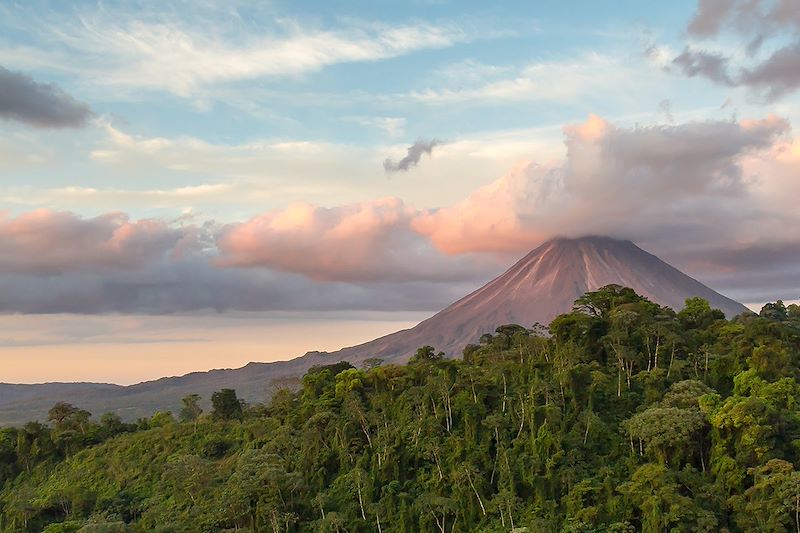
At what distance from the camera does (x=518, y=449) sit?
1875 inches

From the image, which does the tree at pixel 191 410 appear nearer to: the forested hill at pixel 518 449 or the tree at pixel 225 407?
the tree at pixel 225 407

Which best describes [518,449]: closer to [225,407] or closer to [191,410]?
[225,407]

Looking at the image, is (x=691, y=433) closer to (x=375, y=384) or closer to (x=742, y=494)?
(x=742, y=494)

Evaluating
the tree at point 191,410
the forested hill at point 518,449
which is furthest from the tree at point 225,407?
the tree at point 191,410

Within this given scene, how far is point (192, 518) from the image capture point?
49344 millimetres

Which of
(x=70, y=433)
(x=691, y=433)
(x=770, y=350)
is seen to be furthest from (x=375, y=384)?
(x=70, y=433)

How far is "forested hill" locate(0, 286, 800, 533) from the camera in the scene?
41.5 metres

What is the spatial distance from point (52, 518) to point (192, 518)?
57.6 feet

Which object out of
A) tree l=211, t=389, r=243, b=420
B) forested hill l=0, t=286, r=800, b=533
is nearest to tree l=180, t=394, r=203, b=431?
tree l=211, t=389, r=243, b=420

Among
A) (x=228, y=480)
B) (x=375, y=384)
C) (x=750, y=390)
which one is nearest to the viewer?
(x=750, y=390)

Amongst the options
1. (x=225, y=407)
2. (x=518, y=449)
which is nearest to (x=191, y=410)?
(x=225, y=407)

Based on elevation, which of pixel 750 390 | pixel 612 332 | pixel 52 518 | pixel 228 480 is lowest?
pixel 52 518

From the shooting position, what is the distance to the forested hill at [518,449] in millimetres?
41469

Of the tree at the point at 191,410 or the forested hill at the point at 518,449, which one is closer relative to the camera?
the forested hill at the point at 518,449
